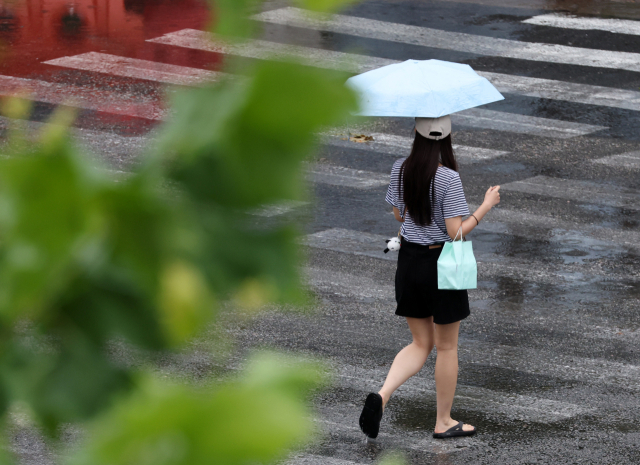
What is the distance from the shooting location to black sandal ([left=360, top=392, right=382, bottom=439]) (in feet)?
17.8

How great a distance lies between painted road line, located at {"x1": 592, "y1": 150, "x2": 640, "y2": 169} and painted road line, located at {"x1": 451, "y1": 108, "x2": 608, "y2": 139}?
750mm

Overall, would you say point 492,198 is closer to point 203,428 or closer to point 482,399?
point 482,399

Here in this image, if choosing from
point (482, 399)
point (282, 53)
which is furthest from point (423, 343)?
point (282, 53)

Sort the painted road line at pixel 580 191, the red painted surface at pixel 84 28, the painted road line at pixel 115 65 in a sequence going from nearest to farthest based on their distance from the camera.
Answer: the painted road line at pixel 580 191 → the painted road line at pixel 115 65 → the red painted surface at pixel 84 28

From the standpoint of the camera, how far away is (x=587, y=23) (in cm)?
1555

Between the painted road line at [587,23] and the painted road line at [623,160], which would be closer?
the painted road line at [623,160]

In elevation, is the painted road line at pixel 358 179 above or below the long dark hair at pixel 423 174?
below

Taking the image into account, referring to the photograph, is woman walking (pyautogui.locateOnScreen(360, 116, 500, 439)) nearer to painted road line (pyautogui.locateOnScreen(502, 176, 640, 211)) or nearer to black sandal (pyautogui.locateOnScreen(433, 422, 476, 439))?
black sandal (pyautogui.locateOnScreen(433, 422, 476, 439))

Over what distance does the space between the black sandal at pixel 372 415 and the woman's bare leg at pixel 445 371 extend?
367mm

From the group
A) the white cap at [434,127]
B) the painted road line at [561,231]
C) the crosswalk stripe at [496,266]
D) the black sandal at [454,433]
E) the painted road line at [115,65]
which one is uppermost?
the white cap at [434,127]

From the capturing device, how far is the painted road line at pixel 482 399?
19.2ft

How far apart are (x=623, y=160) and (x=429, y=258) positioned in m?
5.66

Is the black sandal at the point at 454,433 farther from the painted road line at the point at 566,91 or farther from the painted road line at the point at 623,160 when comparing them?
the painted road line at the point at 566,91

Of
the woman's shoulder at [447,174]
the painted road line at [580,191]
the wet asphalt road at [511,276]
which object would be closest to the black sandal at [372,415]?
the wet asphalt road at [511,276]
